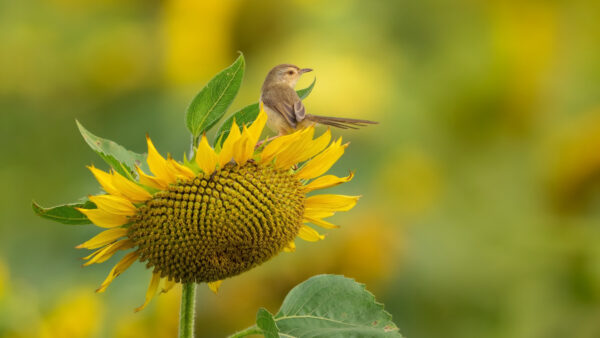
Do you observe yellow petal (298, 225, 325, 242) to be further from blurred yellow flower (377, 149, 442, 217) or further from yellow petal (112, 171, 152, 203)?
blurred yellow flower (377, 149, 442, 217)

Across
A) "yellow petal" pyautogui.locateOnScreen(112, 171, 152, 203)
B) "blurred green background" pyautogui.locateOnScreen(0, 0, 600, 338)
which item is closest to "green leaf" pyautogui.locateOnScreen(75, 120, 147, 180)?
"yellow petal" pyautogui.locateOnScreen(112, 171, 152, 203)

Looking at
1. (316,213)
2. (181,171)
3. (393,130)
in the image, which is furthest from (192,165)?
(393,130)

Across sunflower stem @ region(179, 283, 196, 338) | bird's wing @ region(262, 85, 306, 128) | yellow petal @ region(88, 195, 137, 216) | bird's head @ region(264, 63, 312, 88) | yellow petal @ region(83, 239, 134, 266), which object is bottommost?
sunflower stem @ region(179, 283, 196, 338)

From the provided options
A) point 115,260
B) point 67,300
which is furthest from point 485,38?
point 115,260

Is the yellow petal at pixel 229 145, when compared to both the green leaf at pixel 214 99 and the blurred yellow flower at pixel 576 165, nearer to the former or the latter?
the green leaf at pixel 214 99

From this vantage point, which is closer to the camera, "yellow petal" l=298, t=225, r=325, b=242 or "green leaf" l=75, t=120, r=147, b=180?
"green leaf" l=75, t=120, r=147, b=180

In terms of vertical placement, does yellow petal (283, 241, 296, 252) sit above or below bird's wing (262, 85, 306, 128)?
below

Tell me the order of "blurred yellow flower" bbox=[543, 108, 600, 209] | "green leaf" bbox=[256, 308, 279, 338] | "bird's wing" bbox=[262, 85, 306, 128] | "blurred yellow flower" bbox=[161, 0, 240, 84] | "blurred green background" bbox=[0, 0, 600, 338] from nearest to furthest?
1. "green leaf" bbox=[256, 308, 279, 338]
2. "bird's wing" bbox=[262, 85, 306, 128]
3. "blurred green background" bbox=[0, 0, 600, 338]
4. "blurred yellow flower" bbox=[543, 108, 600, 209]
5. "blurred yellow flower" bbox=[161, 0, 240, 84]

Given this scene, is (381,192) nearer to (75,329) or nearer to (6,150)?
(6,150)
